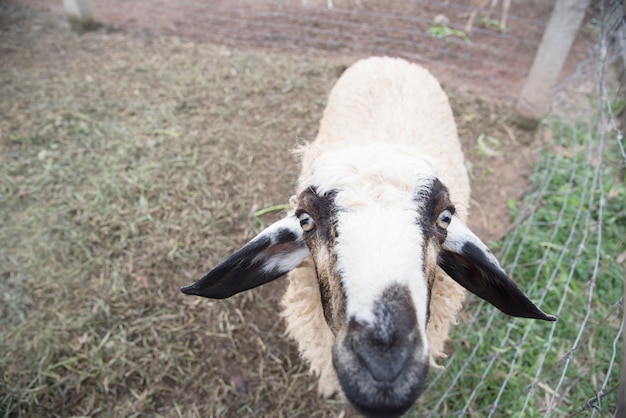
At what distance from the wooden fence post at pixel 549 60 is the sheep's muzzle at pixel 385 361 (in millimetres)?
4058

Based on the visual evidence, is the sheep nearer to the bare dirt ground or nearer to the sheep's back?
the sheep's back

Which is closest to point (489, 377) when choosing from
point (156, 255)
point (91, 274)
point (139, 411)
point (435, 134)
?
point (435, 134)

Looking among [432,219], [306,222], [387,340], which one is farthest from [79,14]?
[387,340]

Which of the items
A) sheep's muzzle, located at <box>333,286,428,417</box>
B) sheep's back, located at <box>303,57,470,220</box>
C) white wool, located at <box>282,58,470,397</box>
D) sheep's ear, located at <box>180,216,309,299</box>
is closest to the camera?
sheep's muzzle, located at <box>333,286,428,417</box>

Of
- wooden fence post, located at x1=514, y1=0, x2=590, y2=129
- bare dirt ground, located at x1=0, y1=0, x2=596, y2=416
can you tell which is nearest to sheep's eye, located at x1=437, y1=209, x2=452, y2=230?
bare dirt ground, located at x1=0, y1=0, x2=596, y2=416

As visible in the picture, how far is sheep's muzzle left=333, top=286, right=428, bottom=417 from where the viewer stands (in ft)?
4.17

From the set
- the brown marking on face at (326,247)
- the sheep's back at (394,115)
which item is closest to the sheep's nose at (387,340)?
the brown marking on face at (326,247)

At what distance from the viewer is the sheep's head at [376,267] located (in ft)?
4.27

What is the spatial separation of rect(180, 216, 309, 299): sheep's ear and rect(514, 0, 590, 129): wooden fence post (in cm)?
378

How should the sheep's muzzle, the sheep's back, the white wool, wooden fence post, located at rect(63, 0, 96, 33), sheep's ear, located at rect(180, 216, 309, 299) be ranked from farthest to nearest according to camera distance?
wooden fence post, located at rect(63, 0, 96, 33) < the sheep's back < sheep's ear, located at rect(180, 216, 309, 299) < the white wool < the sheep's muzzle

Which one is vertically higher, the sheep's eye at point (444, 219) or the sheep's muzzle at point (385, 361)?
the sheep's eye at point (444, 219)

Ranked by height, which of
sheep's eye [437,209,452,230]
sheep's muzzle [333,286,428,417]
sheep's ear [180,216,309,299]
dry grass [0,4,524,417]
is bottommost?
dry grass [0,4,524,417]

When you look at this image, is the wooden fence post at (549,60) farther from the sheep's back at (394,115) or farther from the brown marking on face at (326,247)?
the brown marking on face at (326,247)

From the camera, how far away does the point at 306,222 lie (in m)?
1.86
